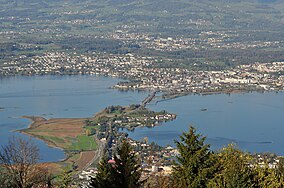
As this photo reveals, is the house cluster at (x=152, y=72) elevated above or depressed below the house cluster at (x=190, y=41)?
below

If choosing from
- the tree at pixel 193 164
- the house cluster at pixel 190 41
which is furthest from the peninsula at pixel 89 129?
the house cluster at pixel 190 41

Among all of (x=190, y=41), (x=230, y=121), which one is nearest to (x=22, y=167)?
(x=230, y=121)

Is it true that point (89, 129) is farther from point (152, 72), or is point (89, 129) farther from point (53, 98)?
point (152, 72)

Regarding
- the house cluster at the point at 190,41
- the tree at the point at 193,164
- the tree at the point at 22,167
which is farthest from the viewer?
the house cluster at the point at 190,41

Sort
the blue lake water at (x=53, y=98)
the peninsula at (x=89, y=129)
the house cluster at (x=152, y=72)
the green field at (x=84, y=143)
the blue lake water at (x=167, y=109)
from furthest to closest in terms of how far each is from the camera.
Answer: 1. the house cluster at (x=152, y=72)
2. the blue lake water at (x=53, y=98)
3. the blue lake water at (x=167, y=109)
4. the green field at (x=84, y=143)
5. the peninsula at (x=89, y=129)

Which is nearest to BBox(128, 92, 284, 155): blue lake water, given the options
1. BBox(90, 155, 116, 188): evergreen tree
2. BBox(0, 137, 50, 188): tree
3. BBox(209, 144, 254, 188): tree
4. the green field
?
the green field

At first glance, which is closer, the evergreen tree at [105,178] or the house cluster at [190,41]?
the evergreen tree at [105,178]

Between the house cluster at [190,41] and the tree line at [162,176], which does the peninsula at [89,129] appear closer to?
the tree line at [162,176]
